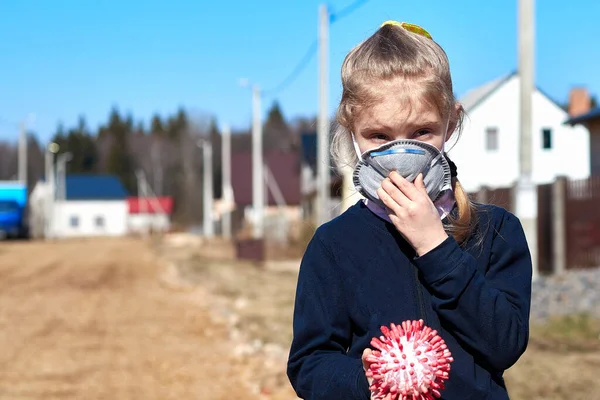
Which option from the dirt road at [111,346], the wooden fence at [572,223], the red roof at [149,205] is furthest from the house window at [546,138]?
Result: the red roof at [149,205]

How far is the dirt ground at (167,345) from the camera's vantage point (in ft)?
25.5

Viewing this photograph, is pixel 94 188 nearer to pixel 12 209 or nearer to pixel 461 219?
pixel 12 209

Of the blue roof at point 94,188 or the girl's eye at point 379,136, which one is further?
the blue roof at point 94,188

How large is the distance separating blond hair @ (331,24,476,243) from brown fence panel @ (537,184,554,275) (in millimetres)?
14825

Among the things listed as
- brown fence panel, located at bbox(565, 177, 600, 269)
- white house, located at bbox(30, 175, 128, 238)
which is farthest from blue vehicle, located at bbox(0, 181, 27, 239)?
white house, located at bbox(30, 175, 128, 238)

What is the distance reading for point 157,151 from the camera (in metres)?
120

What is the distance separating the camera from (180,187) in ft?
380

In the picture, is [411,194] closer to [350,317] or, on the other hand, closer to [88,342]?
[350,317]

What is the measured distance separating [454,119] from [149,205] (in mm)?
98619

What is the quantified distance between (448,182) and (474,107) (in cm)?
908

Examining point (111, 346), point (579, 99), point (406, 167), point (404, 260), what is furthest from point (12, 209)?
point (406, 167)

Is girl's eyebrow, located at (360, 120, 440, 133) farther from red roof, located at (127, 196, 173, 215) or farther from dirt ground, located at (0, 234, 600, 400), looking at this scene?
red roof, located at (127, 196, 173, 215)

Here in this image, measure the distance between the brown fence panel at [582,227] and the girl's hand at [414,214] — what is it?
15142 millimetres

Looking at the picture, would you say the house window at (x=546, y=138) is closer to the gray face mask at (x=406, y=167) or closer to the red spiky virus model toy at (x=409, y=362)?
the gray face mask at (x=406, y=167)
